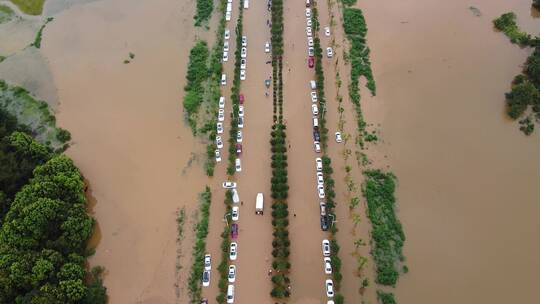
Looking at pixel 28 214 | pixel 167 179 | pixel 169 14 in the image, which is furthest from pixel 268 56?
pixel 28 214

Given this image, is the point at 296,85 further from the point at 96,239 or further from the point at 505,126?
the point at 96,239

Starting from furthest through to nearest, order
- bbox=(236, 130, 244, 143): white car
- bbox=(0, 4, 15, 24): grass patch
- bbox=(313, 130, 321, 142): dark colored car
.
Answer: bbox=(0, 4, 15, 24): grass patch
bbox=(236, 130, 244, 143): white car
bbox=(313, 130, 321, 142): dark colored car

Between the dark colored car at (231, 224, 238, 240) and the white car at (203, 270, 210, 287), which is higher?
the dark colored car at (231, 224, 238, 240)

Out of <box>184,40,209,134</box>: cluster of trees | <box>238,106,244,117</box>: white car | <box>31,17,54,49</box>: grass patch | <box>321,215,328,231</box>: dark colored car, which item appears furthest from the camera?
<box>31,17,54,49</box>: grass patch

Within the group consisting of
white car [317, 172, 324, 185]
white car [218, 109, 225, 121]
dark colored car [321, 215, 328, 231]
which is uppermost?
white car [218, 109, 225, 121]

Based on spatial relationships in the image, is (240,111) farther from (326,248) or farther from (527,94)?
(527,94)

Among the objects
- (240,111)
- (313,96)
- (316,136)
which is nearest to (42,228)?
(240,111)

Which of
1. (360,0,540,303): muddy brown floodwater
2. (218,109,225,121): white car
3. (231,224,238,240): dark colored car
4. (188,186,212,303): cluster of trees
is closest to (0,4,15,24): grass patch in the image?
(218,109,225,121): white car

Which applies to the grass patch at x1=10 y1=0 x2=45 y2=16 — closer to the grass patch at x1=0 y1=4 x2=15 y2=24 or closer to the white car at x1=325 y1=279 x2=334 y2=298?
the grass patch at x1=0 y1=4 x2=15 y2=24
